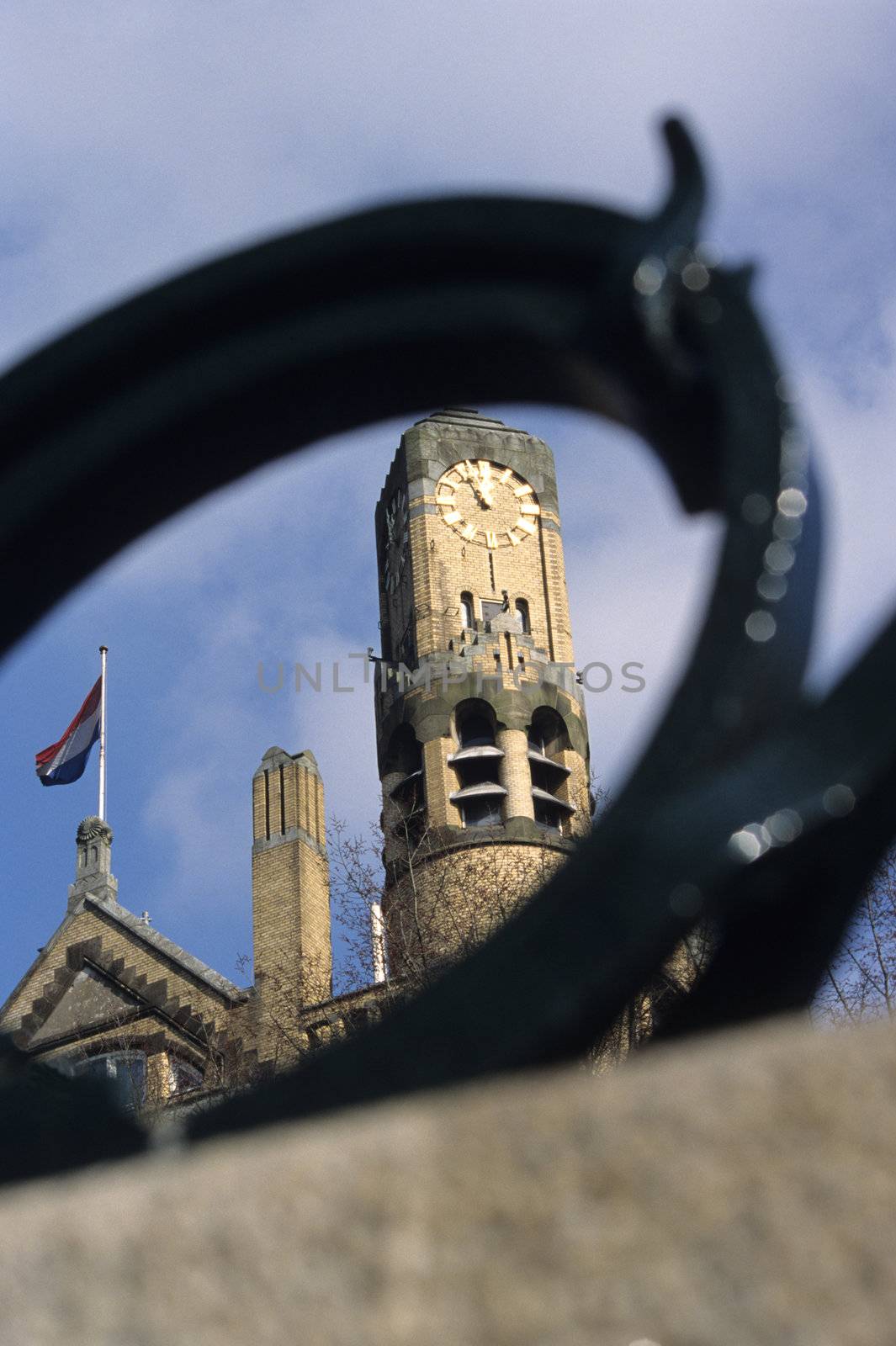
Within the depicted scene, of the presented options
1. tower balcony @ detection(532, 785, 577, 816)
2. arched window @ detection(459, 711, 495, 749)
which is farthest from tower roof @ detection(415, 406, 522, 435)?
tower balcony @ detection(532, 785, 577, 816)

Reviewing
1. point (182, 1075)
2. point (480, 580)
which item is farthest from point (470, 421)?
point (182, 1075)

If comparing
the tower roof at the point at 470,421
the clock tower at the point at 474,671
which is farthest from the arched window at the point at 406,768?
the tower roof at the point at 470,421

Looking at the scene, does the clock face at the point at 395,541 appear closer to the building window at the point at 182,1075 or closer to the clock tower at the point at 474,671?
the clock tower at the point at 474,671

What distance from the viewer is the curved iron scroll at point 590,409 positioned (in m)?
1.29

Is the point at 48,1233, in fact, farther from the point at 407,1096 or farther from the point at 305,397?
the point at 305,397

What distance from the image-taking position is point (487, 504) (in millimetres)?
45688

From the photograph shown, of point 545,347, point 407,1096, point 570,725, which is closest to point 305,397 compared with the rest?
point 545,347

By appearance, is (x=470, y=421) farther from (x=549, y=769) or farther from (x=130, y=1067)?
(x=130, y=1067)

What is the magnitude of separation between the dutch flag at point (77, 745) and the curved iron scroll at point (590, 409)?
32.4m

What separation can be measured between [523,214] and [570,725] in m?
38.6

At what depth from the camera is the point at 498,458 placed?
4641cm

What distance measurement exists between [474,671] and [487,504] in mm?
6962

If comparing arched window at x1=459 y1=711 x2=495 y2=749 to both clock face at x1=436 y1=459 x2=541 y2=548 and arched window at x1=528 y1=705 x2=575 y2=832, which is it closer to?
arched window at x1=528 y1=705 x2=575 y2=832

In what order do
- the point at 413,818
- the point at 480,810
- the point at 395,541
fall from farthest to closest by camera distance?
the point at 395,541 → the point at 480,810 → the point at 413,818
